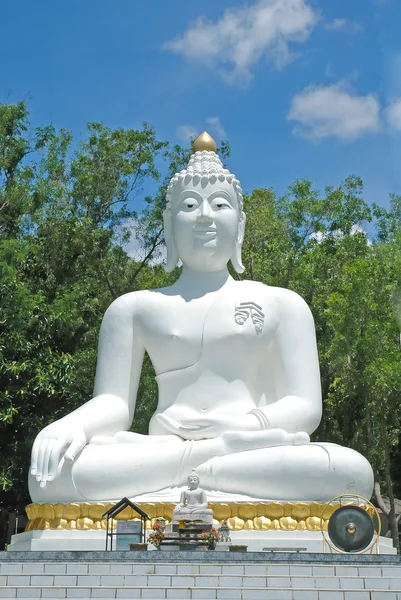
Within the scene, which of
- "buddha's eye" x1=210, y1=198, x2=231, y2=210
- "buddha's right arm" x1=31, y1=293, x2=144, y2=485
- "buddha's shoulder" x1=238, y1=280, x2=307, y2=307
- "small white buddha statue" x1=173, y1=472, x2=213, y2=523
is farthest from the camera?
"buddha's eye" x1=210, y1=198, x2=231, y2=210

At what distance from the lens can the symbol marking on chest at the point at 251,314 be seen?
11.0 metres

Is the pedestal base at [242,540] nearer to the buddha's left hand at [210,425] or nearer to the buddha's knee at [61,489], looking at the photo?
the buddha's knee at [61,489]

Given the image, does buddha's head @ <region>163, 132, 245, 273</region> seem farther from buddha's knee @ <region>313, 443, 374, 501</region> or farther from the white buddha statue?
buddha's knee @ <region>313, 443, 374, 501</region>

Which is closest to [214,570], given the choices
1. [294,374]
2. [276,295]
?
[294,374]

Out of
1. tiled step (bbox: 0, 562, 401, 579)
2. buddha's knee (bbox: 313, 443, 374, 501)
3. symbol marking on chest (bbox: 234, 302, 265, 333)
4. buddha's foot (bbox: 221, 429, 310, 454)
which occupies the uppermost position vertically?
symbol marking on chest (bbox: 234, 302, 265, 333)

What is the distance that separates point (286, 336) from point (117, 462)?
2606 mm

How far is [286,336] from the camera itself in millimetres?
11008

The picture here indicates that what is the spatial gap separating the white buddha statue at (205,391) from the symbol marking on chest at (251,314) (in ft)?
0.04

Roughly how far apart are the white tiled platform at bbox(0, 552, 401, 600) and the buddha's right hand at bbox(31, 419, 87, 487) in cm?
276

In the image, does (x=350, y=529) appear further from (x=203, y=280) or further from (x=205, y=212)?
(x=205, y=212)

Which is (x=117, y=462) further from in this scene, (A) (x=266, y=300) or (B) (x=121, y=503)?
(A) (x=266, y=300)

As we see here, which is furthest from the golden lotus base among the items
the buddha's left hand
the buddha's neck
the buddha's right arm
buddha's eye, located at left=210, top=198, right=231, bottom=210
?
buddha's eye, located at left=210, top=198, right=231, bottom=210

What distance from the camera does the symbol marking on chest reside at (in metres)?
11.0

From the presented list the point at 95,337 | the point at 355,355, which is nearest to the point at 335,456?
the point at 355,355
